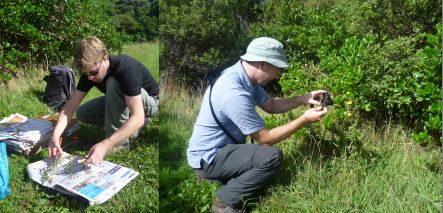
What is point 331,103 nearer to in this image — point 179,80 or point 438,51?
point 438,51

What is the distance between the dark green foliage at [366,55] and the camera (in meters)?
2.57

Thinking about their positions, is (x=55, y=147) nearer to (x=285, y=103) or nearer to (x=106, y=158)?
(x=106, y=158)

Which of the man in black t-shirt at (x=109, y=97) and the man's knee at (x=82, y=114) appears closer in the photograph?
the man in black t-shirt at (x=109, y=97)

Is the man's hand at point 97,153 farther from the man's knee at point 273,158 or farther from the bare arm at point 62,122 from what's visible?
the man's knee at point 273,158

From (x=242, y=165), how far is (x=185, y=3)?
89 cm

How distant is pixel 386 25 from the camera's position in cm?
290

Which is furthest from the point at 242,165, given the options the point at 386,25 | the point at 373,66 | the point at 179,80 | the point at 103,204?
the point at 386,25

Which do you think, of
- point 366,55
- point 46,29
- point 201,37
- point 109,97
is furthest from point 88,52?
point 46,29

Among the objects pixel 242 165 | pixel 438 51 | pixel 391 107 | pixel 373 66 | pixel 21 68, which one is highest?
pixel 438 51

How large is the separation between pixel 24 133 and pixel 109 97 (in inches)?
28.1

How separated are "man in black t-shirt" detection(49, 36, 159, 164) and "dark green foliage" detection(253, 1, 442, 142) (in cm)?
88

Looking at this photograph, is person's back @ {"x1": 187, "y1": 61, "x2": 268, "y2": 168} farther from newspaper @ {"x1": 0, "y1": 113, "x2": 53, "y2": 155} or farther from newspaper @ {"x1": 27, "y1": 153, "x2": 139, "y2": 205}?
newspaper @ {"x1": 0, "y1": 113, "x2": 53, "y2": 155}

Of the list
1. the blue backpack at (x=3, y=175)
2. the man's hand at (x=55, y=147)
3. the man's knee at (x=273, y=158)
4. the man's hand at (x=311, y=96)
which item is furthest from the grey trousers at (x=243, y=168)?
the blue backpack at (x=3, y=175)

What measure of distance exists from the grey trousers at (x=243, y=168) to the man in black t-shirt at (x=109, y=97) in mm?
659
